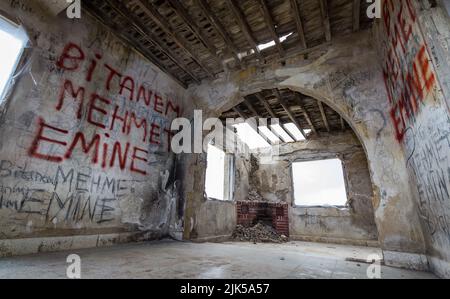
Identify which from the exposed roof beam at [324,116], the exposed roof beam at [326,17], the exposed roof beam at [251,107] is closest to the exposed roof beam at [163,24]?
the exposed roof beam at [251,107]

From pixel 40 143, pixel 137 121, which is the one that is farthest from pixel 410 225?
pixel 40 143

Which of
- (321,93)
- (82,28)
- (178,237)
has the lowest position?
(178,237)

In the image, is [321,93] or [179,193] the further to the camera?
[179,193]

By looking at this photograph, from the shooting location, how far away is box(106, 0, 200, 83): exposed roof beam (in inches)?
138

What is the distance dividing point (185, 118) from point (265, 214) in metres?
4.72

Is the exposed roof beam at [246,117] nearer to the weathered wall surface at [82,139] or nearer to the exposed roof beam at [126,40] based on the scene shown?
the exposed roof beam at [126,40]

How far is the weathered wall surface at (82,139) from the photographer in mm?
2678

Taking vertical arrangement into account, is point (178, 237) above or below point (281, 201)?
below

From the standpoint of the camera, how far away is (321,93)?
4.04 m

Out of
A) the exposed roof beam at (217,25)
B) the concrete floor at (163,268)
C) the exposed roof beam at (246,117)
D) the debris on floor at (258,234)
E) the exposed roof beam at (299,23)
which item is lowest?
the debris on floor at (258,234)

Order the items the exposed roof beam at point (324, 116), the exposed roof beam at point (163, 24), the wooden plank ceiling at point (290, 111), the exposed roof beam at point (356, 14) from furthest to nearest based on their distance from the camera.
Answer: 1. the exposed roof beam at point (324, 116)
2. the wooden plank ceiling at point (290, 111)
3. the exposed roof beam at point (163, 24)
4. the exposed roof beam at point (356, 14)

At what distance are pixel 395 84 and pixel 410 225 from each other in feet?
6.22

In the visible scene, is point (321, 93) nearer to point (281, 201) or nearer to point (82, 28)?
point (82, 28)

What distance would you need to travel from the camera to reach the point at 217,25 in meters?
3.82
